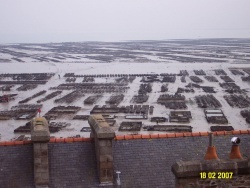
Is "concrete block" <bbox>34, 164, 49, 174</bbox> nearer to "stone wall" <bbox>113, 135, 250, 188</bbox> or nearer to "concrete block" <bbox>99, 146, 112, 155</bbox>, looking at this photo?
"concrete block" <bbox>99, 146, 112, 155</bbox>

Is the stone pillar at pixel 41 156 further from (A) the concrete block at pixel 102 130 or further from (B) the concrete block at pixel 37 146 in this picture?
(A) the concrete block at pixel 102 130

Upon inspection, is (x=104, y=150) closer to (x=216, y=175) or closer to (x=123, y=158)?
(x=123, y=158)

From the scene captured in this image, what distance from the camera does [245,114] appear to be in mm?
53500

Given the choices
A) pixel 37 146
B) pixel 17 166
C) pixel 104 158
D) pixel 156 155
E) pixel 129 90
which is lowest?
pixel 129 90

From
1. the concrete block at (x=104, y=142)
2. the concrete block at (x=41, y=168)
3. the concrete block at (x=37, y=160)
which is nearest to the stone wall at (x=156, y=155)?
the concrete block at (x=104, y=142)

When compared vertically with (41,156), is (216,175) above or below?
above

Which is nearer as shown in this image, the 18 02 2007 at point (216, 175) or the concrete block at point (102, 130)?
the 18 02 2007 at point (216, 175)

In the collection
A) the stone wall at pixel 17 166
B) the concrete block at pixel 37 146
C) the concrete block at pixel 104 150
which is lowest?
the stone wall at pixel 17 166

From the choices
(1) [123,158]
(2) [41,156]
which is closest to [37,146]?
(2) [41,156]

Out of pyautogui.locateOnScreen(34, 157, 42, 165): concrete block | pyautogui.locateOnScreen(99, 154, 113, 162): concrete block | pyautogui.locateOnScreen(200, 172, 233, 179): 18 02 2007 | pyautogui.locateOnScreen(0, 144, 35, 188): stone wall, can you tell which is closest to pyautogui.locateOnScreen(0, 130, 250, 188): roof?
pyautogui.locateOnScreen(0, 144, 35, 188): stone wall

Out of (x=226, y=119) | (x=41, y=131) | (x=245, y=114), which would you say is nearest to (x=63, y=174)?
(x=41, y=131)

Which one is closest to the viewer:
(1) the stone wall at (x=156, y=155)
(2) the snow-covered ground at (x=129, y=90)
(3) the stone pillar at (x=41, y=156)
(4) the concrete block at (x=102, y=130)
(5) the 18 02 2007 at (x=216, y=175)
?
(5) the 18 02 2007 at (x=216, y=175)

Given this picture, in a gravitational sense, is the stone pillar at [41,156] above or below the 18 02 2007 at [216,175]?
below

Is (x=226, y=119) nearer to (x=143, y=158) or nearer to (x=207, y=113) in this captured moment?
(x=207, y=113)
